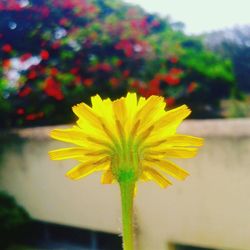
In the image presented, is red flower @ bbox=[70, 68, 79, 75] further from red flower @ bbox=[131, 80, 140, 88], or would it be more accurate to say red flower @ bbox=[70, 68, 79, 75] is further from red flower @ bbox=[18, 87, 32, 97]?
red flower @ bbox=[131, 80, 140, 88]

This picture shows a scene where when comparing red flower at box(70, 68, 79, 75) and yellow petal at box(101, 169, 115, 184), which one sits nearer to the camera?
yellow petal at box(101, 169, 115, 184)

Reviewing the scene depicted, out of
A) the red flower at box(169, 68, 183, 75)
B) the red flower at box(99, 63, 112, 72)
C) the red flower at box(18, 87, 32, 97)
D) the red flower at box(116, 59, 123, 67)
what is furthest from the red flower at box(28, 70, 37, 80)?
the red flower at box(169, 68, 183, 75)

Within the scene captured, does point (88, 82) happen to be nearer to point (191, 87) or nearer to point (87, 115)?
point (191, 87)

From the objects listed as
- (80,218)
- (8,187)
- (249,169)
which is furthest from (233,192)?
(8,187)

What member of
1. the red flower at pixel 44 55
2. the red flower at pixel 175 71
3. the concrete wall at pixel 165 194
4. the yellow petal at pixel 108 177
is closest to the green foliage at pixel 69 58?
the red flower at pixel 44 55

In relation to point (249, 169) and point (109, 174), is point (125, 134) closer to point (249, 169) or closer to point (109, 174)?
point (109, 174)
